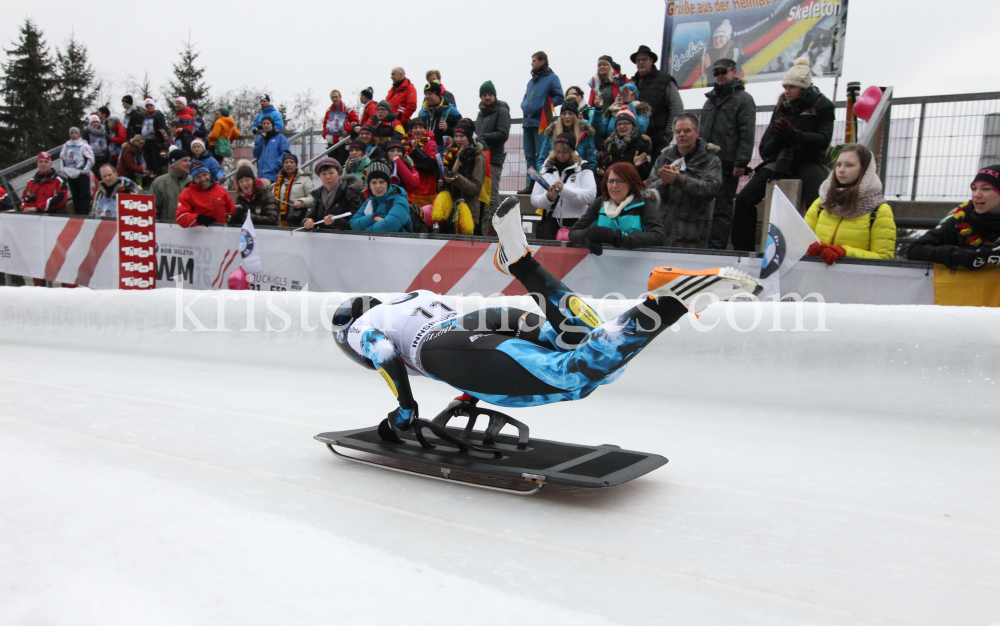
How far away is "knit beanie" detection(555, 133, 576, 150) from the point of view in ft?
16.6

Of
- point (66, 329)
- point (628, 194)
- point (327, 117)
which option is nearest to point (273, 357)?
point (66, 329)

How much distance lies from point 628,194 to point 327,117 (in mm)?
6575

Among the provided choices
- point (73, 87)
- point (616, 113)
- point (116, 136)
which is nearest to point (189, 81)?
point (73, 87)

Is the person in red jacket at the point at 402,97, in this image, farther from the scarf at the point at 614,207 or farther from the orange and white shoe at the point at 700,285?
the orange and white shoe at the point at 700,285

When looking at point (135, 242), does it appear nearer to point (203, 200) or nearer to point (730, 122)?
point (203, 200)

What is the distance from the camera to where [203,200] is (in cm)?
657

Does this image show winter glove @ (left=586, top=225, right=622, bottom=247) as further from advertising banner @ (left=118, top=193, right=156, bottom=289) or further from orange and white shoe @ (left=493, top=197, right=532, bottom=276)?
advertising banner @ (left=118, top=193, right=156, bottom=289)

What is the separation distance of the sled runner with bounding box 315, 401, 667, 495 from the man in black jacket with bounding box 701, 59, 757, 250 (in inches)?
128

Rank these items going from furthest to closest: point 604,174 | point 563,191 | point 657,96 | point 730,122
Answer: point 657,96 < point 604,174 < point 730,122 < point 563,191

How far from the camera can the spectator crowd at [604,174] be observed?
3863 mm

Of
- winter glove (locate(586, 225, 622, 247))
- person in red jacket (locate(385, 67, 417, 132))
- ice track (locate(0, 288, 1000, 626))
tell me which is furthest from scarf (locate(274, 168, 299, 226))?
winter glove (locate(586, 225, 622, 247))

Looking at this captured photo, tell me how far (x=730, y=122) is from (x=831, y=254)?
6.28 ft

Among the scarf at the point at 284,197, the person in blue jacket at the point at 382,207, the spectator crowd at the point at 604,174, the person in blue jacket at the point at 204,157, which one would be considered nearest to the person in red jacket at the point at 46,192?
the spectator crowd at the point at 604,174

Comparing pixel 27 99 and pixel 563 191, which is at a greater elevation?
pixel 27 99
